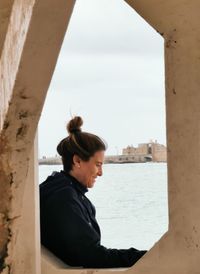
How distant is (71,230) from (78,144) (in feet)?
1.25

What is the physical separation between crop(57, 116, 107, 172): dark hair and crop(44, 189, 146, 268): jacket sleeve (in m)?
0.18

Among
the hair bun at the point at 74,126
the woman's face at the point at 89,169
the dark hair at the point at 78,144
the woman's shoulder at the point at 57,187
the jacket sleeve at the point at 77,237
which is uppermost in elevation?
the hair bun at the point at 74,126

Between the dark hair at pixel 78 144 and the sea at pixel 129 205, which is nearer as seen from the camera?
the dark hair at pixel 78 144

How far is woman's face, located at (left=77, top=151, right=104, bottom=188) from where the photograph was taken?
3555mm

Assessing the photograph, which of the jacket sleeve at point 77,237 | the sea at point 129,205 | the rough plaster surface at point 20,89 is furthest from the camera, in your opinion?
the sea at point 129,205

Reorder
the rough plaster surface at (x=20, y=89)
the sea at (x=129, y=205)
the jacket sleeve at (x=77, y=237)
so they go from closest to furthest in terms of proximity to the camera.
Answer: the rough plaster surface at (x=20, y=89)
the jacket sleeve at (x=77, y=237)
the sea at (x=129, y=205)

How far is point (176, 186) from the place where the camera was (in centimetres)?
341

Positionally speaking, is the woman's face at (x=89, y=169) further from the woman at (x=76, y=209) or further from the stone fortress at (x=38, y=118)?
the stone fortress at (x=38, y=118)

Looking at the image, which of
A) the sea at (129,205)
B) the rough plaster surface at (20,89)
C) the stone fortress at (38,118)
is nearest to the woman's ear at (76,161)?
the stone fortress at (38,118)

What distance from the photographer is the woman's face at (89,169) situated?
355cm

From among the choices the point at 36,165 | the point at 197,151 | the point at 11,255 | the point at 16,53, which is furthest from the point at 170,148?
the point at 16,53

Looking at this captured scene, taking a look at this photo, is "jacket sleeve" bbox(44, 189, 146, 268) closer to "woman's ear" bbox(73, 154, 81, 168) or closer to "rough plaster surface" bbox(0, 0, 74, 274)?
"woman's ear" bbox(73, 154, 81, 168)

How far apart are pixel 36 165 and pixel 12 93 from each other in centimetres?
67

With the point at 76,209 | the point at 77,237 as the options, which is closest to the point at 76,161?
the point at 76,209
